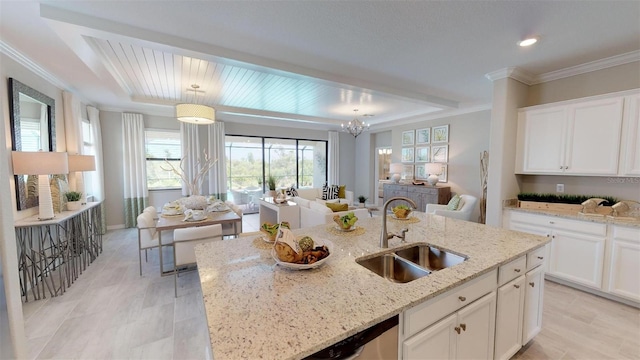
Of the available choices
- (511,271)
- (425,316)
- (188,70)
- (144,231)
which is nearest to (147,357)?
(144,231)

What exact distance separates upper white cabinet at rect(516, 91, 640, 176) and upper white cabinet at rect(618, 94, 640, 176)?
1cm

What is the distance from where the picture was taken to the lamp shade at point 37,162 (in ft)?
7.99

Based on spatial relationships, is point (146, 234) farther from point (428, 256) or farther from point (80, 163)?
point (428, 256)

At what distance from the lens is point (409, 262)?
1.58 meters

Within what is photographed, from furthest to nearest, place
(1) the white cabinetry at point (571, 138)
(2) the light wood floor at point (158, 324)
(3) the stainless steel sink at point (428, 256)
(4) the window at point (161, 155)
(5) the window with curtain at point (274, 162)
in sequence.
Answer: (5) the window with curtain at point (274, 162), (4) the window at point (161, 155), (1) the white cabinetry at point (571, 138), (2) the light wood floor at point (158, 324), (3) the stainless steel sink at point (428, 256)

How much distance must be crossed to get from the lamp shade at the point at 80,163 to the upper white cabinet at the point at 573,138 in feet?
20.0

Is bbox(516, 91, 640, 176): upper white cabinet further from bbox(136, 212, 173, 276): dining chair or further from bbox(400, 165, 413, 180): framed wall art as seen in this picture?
bbox(136, 212, 173, 276): dining chair

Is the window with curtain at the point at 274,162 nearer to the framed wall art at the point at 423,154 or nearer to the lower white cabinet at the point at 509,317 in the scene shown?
the framed wall art at the point at 423,154

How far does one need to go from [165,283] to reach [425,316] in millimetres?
3024

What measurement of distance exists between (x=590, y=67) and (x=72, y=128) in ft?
23.4

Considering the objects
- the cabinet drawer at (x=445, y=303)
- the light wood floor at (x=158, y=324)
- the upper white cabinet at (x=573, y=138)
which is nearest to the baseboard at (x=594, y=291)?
the light wood floor at (x=158, y=324)

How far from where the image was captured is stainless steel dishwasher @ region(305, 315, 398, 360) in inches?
36.3

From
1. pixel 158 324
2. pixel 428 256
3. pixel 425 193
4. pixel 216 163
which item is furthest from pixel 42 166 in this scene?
pixel 425 193

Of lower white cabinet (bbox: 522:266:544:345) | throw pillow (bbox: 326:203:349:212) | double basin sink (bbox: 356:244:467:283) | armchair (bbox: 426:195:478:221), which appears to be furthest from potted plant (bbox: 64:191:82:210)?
armchair (bbox: 426:195:478:221)
